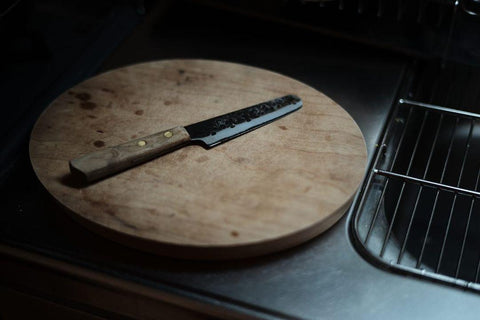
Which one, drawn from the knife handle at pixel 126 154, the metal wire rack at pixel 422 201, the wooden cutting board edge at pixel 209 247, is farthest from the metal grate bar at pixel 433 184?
the knife handle at pixel 126 154

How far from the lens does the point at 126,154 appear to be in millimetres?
725

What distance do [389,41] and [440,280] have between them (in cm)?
45

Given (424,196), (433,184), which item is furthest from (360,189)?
(424,196)

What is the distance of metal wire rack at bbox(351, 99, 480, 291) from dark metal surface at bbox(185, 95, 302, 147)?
14 centimetres

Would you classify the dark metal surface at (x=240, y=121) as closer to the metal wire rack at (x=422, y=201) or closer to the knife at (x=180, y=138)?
the knife at (x=180, y=138)

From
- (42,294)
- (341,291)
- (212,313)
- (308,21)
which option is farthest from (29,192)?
(308,21)

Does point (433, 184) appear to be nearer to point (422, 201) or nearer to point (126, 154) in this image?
point (422, 201)

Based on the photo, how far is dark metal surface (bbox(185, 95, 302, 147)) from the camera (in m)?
0.77

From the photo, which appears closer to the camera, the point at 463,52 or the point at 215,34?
the point at 463,52

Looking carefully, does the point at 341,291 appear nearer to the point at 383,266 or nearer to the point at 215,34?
the point at 383,266

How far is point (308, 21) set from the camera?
39.6 inches

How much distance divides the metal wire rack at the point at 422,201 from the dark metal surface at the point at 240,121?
0.45 ft

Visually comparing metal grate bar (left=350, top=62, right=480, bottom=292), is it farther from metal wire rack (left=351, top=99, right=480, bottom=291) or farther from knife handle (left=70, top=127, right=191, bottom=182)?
knife handle (left=70, top=127, right=191, bottom=182)

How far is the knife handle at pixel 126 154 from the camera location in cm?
70
